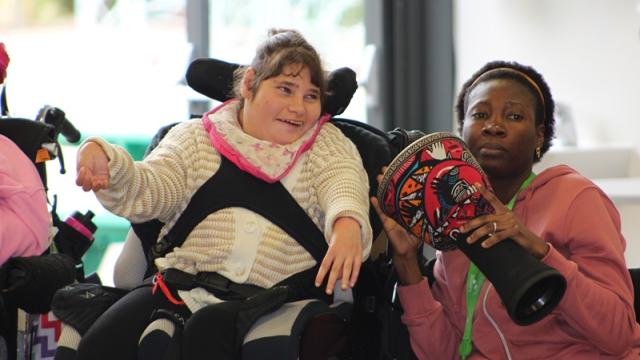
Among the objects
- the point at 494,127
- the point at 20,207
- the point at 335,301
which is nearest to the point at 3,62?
the point at 20,207

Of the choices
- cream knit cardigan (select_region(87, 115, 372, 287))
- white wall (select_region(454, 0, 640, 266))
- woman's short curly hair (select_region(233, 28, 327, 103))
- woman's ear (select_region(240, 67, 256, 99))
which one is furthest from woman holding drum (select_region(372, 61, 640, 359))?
white wall (select_region(454, 0, 640, 266))

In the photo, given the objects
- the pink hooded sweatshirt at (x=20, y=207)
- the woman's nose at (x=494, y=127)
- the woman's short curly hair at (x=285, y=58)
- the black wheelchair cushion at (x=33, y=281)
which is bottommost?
the black wheelchair cushion at (x=33, y=281)

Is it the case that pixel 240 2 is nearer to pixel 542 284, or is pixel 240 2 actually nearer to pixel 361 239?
pixel 361 239

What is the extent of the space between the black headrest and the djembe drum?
47cm

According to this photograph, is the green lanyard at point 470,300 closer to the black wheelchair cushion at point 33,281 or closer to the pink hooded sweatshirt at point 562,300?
the pink hooded sweatshirt at point 562,300

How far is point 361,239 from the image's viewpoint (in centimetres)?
162

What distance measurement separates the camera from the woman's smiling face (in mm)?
1869

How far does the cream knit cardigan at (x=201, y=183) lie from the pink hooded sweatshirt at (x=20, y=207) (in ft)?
0.98

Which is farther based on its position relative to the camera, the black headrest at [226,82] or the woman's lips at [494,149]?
the black headrest at [226,82]

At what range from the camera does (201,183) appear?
6.07 feet

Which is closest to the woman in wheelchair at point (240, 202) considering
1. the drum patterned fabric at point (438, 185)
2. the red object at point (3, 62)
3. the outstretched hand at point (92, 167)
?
the outstretched hand at point (92, 167)

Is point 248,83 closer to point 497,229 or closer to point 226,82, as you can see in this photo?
point 226,82

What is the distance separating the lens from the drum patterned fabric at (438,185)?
1.47 metres

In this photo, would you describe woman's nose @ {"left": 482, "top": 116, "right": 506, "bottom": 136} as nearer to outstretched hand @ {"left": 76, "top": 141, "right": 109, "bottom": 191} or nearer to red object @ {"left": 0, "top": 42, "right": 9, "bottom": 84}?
outstretched hand @ {"left": 76, "top": 141, "right": 109, "bottom": 191}
